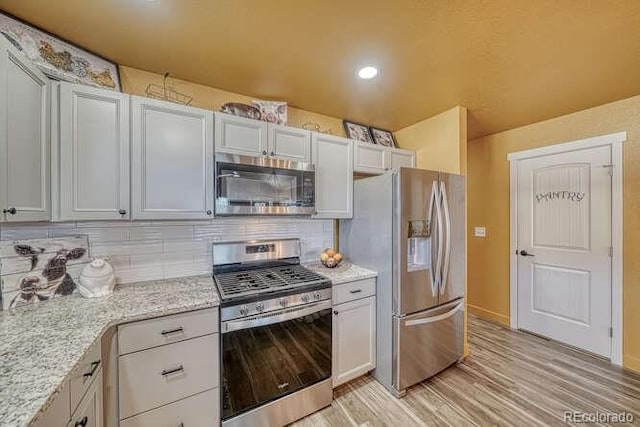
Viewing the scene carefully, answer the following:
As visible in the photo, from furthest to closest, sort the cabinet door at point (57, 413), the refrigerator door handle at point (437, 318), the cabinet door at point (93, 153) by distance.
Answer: the refrigerator door handle at point (437, 318) → the cabinet door at point (93, 153) → the cabinet door at point (57, 413)

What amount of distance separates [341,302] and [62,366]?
1.52 meters

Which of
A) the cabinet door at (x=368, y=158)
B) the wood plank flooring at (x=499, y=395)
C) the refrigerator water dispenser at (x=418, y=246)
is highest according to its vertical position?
the cabinet door at (x=368, y=158)

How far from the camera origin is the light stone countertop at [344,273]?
6.33 ft

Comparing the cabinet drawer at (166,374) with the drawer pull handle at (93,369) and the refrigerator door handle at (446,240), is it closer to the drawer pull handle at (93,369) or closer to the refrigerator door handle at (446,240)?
the drawer pull handle at (93,369)

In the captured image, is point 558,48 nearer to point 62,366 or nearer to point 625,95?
point 625,95

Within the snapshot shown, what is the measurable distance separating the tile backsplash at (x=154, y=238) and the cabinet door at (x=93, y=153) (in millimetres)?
324

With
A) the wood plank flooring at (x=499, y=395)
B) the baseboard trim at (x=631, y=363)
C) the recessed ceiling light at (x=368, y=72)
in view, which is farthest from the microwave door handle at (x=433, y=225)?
the baseboard trim at (x=631, y=363)

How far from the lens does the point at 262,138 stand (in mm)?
1938

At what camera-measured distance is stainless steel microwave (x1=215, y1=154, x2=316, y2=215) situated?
1737 millimetres

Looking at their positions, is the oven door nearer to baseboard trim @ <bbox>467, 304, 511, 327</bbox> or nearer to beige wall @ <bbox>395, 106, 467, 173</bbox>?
beige wall @ <bbox>395, 106, 467, 173</bbox>

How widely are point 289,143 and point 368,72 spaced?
82cm

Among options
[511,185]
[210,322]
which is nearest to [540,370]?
[511,185]

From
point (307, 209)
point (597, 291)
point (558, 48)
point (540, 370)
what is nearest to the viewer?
point (558, 48)

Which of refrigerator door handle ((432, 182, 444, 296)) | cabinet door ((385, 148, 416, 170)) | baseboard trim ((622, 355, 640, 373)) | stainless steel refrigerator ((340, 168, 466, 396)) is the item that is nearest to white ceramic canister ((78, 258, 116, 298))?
stainless steel refrigerator ((340, 168, 466, 396))
